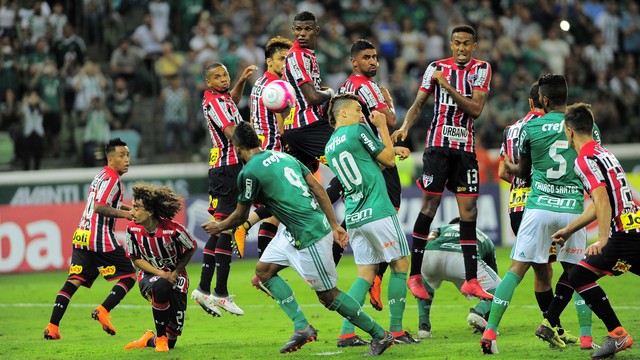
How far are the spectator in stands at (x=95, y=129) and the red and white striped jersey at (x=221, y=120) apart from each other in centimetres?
834

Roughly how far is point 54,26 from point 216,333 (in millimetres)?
11392

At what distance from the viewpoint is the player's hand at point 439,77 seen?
1075 cm

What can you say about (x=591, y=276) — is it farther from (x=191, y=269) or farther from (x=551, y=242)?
(x=191, y=269)

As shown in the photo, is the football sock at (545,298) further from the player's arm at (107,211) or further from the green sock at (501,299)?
the player's arm at (107,211)

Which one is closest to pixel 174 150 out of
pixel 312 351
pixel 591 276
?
pixel 312 351

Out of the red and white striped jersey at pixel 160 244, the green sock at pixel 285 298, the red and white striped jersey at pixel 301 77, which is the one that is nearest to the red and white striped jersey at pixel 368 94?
the red and white striped jersey at pixel 301 77

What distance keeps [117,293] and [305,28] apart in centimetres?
350

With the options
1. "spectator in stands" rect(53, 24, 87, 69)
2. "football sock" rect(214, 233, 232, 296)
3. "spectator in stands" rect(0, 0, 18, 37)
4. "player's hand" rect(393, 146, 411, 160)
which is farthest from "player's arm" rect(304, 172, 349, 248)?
"spectator in stands" rect(0, 0, 18, 37)

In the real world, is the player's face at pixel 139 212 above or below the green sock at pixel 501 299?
above

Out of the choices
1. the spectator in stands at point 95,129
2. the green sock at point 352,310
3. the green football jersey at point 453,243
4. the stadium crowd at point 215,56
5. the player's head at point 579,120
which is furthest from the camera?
the stadium crowd at point 215,56

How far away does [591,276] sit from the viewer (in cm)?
842

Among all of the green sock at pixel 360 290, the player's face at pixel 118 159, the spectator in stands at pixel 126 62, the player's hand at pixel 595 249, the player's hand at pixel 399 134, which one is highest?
the spectator in stands at pixel 126 62

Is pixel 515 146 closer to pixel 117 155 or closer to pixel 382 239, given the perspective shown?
pixel 382 239

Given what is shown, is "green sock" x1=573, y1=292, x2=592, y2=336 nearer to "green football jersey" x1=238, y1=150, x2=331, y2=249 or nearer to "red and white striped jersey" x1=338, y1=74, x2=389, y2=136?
"green football jersey" x1=238, y1=150, x2=331, y2=249
